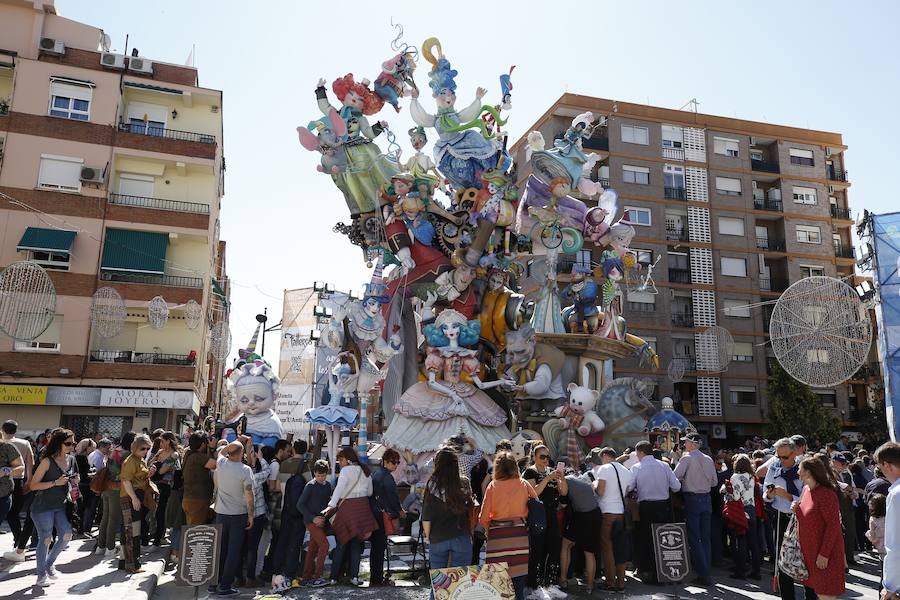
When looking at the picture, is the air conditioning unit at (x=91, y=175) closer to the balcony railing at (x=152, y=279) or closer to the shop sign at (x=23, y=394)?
the balcony railing at (x=152, y=279)

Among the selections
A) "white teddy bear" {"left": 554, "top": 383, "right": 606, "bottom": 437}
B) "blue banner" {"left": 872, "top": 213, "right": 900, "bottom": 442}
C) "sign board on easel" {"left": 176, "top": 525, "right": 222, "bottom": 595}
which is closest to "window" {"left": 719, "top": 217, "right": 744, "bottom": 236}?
"blue banner" {"left": 872, "top": 213, "right": 900, "bottom": 442}

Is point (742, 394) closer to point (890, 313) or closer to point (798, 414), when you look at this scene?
point (798, 414)

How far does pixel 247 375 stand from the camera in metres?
15.3

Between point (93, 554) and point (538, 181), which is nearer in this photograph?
point (93, 554)

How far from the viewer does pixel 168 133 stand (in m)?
30.3

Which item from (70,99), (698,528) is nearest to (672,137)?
(70,99)

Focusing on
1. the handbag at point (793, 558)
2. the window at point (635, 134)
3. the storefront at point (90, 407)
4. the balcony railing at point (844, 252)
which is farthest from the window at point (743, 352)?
the handbag at point (793, 558)

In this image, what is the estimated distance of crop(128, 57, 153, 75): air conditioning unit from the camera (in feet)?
97.1

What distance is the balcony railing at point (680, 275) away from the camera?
1532 inches

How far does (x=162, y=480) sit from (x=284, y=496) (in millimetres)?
2982

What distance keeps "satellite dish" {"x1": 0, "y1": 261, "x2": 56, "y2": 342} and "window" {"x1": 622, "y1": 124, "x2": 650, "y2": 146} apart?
3003cm

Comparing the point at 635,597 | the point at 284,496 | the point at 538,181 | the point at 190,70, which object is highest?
the point at 190,70

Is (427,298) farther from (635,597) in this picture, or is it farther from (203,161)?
(203,161)

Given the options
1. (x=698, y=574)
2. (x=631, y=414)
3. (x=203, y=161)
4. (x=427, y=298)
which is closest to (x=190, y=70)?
(x=203, y=161)
